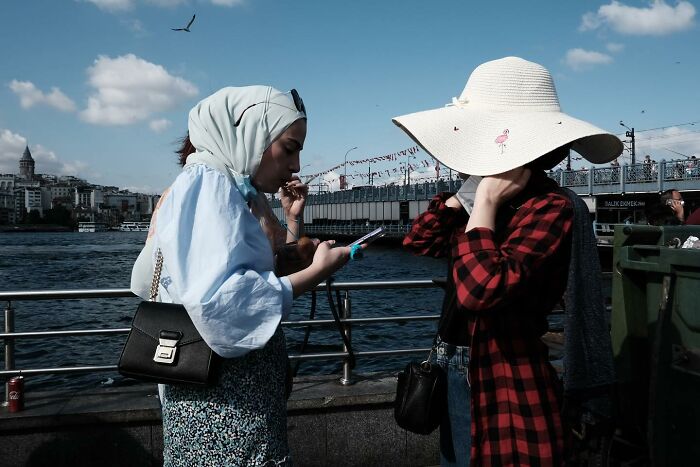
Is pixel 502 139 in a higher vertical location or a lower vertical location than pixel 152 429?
higher

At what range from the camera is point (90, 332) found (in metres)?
3.77

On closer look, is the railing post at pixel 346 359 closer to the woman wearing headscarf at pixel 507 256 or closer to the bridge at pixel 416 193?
the woman wearing headscarf at pixel 507 256

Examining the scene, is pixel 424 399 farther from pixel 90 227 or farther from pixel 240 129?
pixel 90 227

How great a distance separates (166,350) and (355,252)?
612 millimetres

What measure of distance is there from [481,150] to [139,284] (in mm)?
1114

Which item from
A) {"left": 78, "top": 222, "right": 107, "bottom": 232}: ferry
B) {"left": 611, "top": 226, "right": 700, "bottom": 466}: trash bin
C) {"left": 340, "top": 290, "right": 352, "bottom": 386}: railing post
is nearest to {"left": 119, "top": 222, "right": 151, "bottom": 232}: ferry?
{"left": 78, "top": 222, "right": 107, "bottom": 232}: ferry

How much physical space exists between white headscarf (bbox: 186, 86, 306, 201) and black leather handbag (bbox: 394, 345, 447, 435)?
2.60ft

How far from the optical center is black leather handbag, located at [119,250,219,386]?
1.54m

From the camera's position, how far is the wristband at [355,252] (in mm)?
1780

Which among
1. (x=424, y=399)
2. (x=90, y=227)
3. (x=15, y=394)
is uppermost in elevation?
(x=424, y=399)

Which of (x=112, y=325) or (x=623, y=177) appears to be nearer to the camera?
(x=112, y=325)

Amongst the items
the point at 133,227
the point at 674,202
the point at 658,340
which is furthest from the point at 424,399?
the point at 133,227

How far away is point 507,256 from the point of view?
5.34 ft

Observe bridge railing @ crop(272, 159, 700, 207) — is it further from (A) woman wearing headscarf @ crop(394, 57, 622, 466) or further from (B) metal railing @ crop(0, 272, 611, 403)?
(A) woman wearing headscarf @ crop(394, 57, 622, 466)
